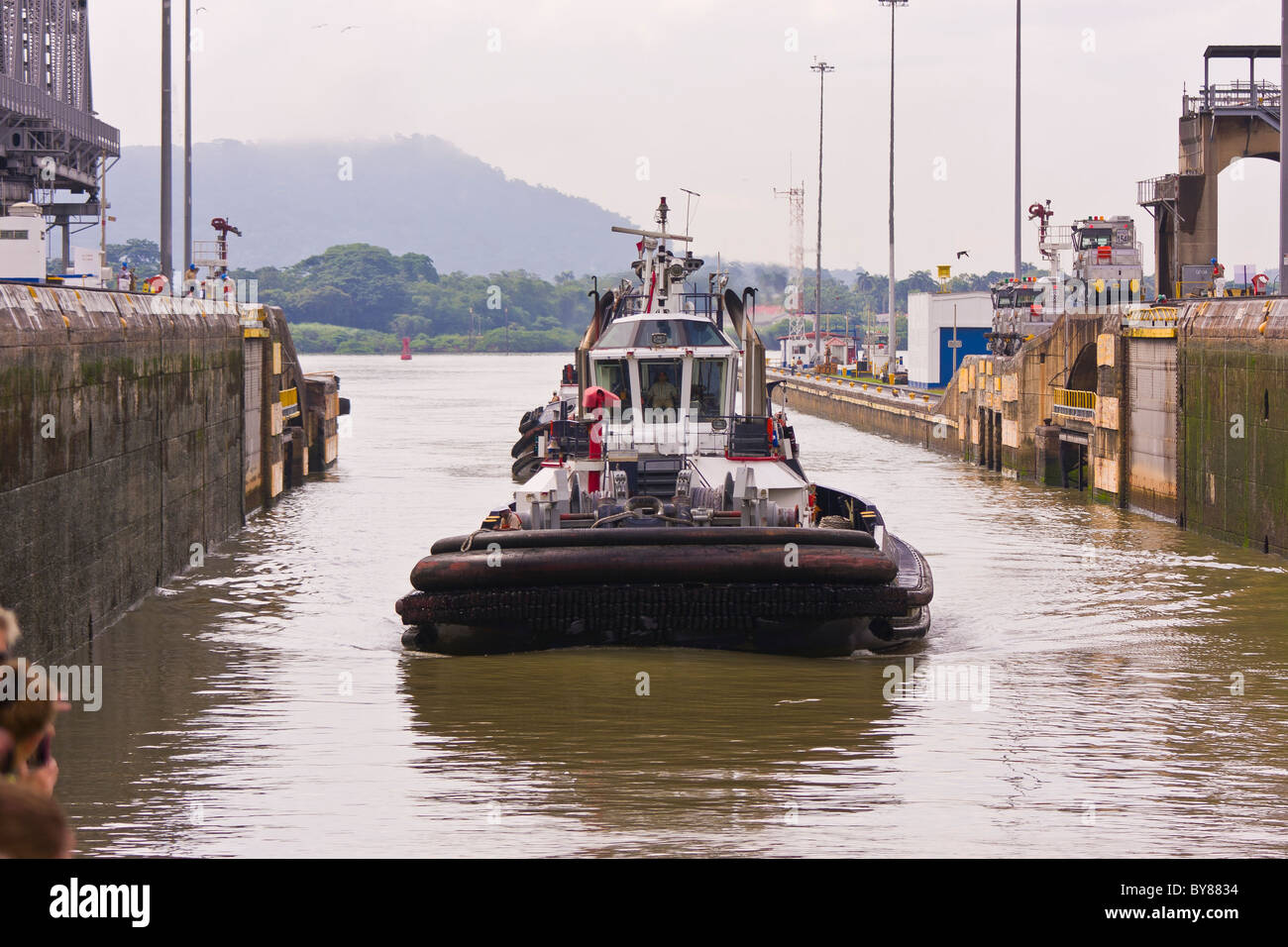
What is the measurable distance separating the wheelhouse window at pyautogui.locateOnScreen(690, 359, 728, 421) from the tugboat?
163 millimetres

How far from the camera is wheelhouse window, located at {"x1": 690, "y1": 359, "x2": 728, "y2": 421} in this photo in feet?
70.8

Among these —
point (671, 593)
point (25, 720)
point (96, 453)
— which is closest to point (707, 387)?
point (671, 593)

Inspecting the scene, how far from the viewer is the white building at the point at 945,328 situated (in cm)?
7681

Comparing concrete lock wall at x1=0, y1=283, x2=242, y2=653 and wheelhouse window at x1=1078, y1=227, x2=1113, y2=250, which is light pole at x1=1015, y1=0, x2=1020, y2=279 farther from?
concrete lock wall at x1=0, y1=283, x2=242, y2=653

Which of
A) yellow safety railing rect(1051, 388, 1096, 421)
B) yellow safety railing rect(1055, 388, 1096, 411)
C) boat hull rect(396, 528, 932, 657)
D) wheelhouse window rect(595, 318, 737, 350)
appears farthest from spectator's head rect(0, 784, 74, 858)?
yellow safety railing rect(1055, 388, 1096, 411)

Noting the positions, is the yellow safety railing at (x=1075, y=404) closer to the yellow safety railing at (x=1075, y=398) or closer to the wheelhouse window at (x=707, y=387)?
the yellow safety railing at (x=1075, y=398)

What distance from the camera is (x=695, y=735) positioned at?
13.8 m

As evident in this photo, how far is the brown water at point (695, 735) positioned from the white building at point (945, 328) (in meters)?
52.7

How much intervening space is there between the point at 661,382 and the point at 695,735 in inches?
341

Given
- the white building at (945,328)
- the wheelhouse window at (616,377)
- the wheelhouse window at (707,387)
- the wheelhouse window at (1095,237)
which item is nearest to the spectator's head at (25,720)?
the wheelhouse window at (616,377)

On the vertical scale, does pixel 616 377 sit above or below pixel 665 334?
below

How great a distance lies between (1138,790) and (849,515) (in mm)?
12227

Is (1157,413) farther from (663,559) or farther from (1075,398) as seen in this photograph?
(663,559)

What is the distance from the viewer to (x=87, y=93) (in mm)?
68688
